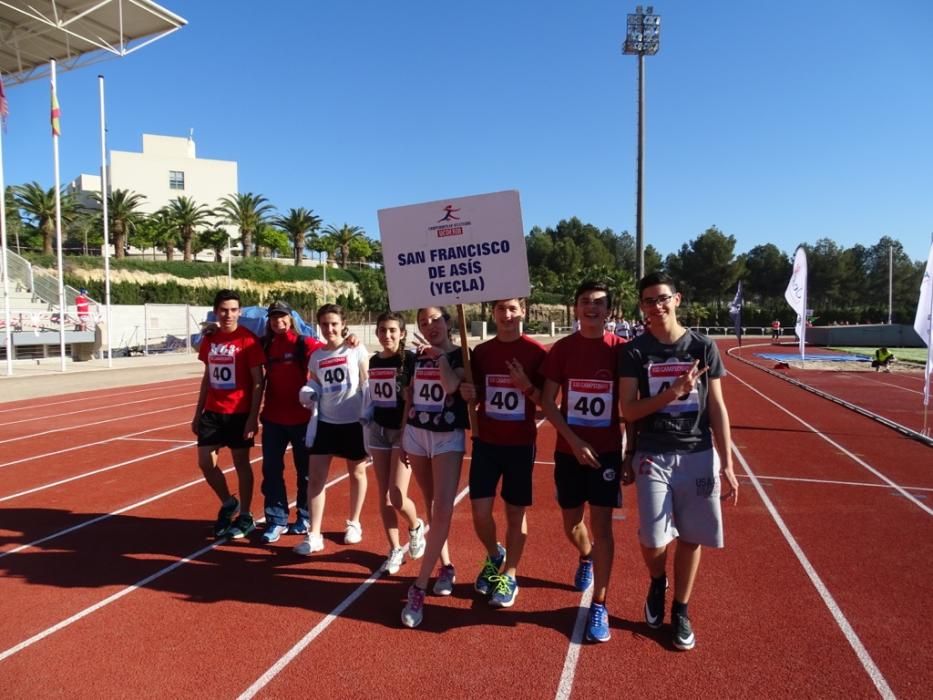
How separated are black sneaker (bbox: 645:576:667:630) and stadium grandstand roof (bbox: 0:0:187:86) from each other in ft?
96.1

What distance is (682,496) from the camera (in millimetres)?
3248

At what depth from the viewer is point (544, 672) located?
308 centimetres

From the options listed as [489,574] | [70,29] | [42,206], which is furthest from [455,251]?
[42,206]

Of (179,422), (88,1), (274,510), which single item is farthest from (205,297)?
(274,510)

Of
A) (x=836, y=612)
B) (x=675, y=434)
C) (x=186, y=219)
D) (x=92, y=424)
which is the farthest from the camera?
(x=186, y=219)

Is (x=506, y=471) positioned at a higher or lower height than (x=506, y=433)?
lower

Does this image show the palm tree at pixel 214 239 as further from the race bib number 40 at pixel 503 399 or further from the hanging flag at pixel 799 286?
the race bib number 40 at pixel 503 399

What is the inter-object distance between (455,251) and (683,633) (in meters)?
2.47

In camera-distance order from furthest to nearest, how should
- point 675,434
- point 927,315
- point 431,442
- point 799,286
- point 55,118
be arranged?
point 55,118
point 799,286
point 927,315
point 431,442
point 675,434

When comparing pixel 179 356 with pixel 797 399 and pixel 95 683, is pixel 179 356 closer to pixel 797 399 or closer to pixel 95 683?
pixel 797 399

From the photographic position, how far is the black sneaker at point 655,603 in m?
3.46

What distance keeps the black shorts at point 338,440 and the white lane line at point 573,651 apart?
6.43 feet

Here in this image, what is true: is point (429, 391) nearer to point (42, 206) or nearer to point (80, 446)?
point (80, 446)

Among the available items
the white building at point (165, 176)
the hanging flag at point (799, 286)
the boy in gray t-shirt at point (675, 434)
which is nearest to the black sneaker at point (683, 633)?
the boy in gray t-shirt at point (675, 434)
